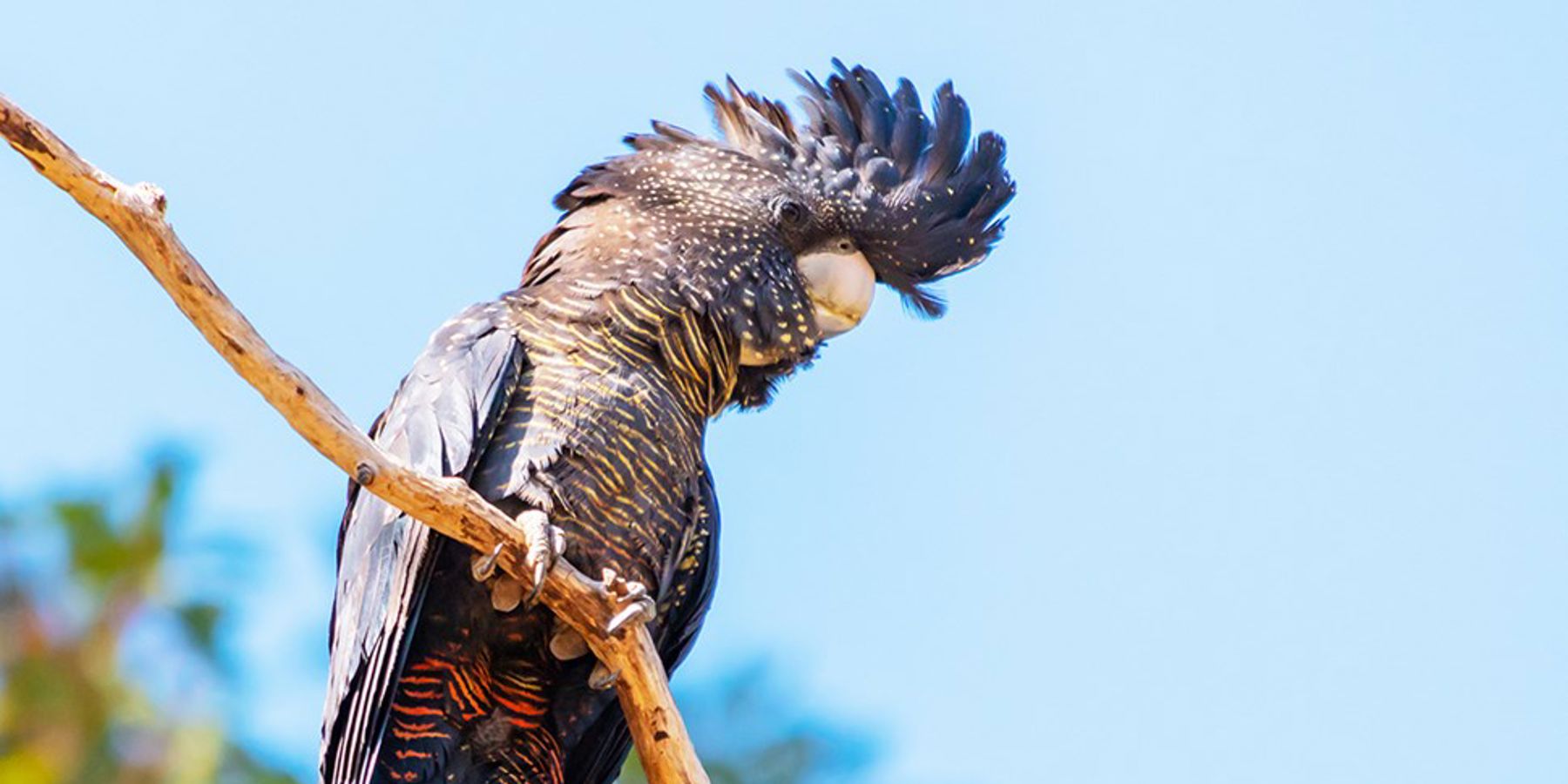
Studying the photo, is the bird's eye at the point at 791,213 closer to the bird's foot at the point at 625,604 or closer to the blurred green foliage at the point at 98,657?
the bird's foot at the point at 625,604

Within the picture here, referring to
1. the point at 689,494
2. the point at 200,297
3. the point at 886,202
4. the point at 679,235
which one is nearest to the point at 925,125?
the point at 886,202

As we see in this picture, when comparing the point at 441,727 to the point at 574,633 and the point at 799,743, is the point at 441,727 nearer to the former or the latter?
the point at 574,633

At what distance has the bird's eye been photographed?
5.46 m

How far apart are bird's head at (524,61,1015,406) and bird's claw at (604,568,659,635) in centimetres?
106

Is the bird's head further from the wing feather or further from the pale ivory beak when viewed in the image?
the wing feather

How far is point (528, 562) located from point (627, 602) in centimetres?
25

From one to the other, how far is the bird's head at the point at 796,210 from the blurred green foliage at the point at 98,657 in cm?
590

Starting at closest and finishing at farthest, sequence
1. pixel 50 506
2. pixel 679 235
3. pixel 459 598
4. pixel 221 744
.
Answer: pixel 459 598, pixel 679 235, pixel 221 744, pixel 50 506

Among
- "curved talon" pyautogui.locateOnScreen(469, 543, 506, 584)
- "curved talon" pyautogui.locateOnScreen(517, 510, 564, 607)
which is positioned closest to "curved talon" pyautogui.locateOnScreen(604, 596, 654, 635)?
"curved talon" pyautogui.locateOnScreen(517, 510, 564, 607)

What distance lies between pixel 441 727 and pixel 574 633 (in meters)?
0.40

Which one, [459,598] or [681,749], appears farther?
[459,598]

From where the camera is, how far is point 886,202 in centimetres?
568

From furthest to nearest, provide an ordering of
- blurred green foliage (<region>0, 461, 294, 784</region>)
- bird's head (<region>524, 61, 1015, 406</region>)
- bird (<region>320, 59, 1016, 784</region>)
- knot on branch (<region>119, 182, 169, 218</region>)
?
blurred green foliage (<region>0, 461, 294, 784</region>)
bird's head (<region>524, 61, 1015, 406</region>)
bird (<region>320, 59, 1016, 784</region>)
knot on branch (<region>119, 182, 169, 218</region>)

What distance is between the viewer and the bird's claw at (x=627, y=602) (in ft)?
14.0
